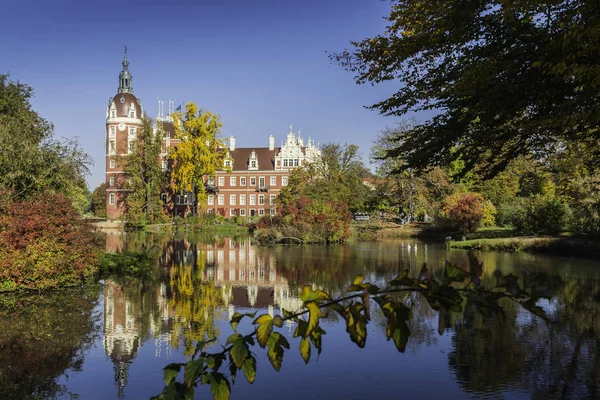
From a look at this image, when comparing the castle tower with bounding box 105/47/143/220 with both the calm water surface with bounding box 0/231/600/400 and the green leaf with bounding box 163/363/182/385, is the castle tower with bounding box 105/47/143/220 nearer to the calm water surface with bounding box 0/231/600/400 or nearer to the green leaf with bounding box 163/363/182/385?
the calm water surface with bounding box 0/231/600/400

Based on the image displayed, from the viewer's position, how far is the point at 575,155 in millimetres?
26141

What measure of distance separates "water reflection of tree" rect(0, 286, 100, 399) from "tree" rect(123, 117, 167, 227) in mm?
46065

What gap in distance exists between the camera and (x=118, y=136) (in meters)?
64.2

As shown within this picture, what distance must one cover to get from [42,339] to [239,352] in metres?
7.91

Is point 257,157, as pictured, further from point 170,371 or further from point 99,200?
point 170,371

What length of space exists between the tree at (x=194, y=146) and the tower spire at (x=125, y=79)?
15251mm

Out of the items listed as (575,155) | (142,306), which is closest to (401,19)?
(142,306)

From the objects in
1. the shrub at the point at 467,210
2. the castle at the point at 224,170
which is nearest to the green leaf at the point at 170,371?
the shrub at the point at 467,210

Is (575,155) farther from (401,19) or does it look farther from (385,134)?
(385,134)

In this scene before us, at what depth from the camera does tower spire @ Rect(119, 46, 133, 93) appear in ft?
218

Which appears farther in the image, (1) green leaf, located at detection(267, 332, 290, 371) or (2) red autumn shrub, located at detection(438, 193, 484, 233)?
(2) red autumn shrub, located at detection(438, 193, 484, 233)

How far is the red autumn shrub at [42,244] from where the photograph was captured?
12.9 metres

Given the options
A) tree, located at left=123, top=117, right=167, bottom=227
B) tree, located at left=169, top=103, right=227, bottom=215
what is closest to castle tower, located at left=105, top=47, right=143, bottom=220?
tree, located at left=123, top=117, right=167, bottom=227

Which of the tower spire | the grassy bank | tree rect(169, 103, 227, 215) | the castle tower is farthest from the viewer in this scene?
the tower spire
